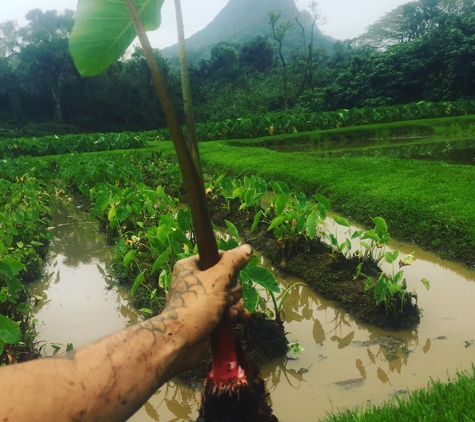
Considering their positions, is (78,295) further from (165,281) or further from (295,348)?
(295,348)

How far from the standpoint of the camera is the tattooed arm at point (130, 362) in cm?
80

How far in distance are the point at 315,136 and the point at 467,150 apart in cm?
487

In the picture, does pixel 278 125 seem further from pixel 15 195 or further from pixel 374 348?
pixel 374 348

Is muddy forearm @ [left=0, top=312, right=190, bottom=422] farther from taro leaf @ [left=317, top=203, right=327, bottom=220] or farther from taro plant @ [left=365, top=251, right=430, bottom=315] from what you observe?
taro leaf @ [left=317, top=203, right=327, bottom=220]

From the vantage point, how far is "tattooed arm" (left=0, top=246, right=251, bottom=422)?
802 millimetres

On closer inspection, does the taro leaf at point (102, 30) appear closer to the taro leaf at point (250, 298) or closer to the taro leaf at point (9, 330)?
the taro leaf at point (9, 330)

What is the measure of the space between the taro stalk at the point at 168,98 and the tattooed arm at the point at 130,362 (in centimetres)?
8

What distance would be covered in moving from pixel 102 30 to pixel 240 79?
95.4ft


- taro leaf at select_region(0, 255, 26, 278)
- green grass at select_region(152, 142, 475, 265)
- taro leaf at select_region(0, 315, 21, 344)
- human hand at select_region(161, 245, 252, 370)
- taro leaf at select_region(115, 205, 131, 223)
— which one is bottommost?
green grass at select_region(152, 142, 475, 265)

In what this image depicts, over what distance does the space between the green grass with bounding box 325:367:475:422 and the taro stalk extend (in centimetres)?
33

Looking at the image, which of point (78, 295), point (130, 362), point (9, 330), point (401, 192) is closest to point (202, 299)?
point (130, 362)

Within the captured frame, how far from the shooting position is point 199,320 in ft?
3.58

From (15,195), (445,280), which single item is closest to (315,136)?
(15,195)

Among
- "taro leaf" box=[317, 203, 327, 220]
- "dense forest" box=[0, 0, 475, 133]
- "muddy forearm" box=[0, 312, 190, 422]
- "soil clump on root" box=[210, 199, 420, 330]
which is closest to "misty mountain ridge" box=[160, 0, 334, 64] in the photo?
"dense forest" box=[0, 0, 475, 133]
